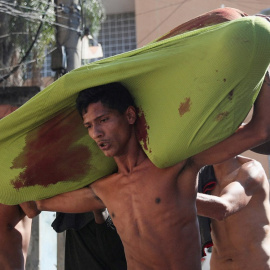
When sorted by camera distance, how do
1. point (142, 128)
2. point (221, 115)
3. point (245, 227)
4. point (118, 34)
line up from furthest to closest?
1. point (118, 34)
2. point (245, 227)
3. point (142, 128)
4. point (221, 115)

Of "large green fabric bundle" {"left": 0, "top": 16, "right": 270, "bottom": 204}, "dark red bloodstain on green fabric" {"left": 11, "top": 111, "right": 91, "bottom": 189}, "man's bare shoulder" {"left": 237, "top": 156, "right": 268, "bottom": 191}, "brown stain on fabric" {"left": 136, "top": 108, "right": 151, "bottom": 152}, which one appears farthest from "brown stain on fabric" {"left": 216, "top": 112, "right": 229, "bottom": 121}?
"man's bare shoulder" {"left": 237, "top": 156, "right": 268, "bottom": 191}

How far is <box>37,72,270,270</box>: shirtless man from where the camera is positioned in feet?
9.71

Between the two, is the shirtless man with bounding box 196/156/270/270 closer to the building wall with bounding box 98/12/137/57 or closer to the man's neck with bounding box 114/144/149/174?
the man's neck with bounding box 114/144/149/174

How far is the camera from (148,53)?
9.70 ft

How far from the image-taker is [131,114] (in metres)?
3.07

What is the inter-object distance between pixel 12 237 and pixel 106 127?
1.51 m

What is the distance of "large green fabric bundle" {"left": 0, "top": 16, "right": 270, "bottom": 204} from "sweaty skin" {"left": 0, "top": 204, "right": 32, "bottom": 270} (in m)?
0.93

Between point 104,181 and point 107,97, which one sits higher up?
point 107,97

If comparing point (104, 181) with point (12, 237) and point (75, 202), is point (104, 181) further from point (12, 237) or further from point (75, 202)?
point (12, 237)

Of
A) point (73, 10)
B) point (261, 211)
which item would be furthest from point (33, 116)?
point (73, 10)

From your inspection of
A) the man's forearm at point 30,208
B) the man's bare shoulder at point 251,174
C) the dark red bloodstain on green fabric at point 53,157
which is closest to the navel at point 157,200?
the dark red bloodstain on green fabric at point 53,157

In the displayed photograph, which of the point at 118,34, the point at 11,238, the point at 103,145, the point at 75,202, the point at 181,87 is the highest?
the point at 181,87

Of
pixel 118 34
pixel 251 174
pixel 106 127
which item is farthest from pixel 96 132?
pixel 118 34

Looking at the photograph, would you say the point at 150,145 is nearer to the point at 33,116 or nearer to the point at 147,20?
the point at 33,116
